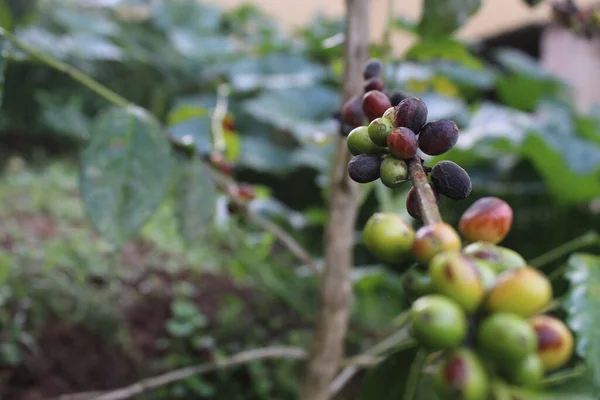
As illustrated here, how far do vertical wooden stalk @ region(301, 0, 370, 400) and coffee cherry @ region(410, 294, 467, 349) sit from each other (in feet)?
1.58

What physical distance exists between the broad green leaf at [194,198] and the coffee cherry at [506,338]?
0.58 metres

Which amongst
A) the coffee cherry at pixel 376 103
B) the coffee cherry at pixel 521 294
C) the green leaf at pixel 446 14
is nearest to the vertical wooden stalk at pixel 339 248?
the green leaf at pixel 446 14

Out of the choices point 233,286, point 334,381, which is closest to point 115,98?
point 334,381

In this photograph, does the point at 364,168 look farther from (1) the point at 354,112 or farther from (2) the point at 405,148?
(1) the point at 354,112

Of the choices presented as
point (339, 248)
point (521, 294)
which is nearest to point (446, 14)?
point (339, 248)

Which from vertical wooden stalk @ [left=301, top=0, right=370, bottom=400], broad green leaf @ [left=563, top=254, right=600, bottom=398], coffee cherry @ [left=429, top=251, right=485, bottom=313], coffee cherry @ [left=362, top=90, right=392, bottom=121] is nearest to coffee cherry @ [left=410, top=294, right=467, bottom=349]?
coffee cherry @ [left=429, top=251, right=485, bottom=313]

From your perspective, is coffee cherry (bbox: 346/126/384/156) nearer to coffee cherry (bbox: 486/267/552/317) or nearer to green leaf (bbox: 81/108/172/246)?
coffee cherry (bbox: 486/267/552/317)

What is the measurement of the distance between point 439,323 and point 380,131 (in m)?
0.11

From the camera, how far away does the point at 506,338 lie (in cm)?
22

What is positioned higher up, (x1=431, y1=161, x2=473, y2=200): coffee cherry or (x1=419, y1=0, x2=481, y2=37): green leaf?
(x1=419, y1=0, x2=481, y2=37): green leaf

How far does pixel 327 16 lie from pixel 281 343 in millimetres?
3226

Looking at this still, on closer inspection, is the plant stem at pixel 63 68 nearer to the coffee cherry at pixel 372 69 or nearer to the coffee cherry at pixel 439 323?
the coffee cherry at pixel 372 69

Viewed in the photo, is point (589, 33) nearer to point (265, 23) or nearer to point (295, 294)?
point (295, 294)

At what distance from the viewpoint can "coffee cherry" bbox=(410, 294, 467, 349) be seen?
0.72ft
